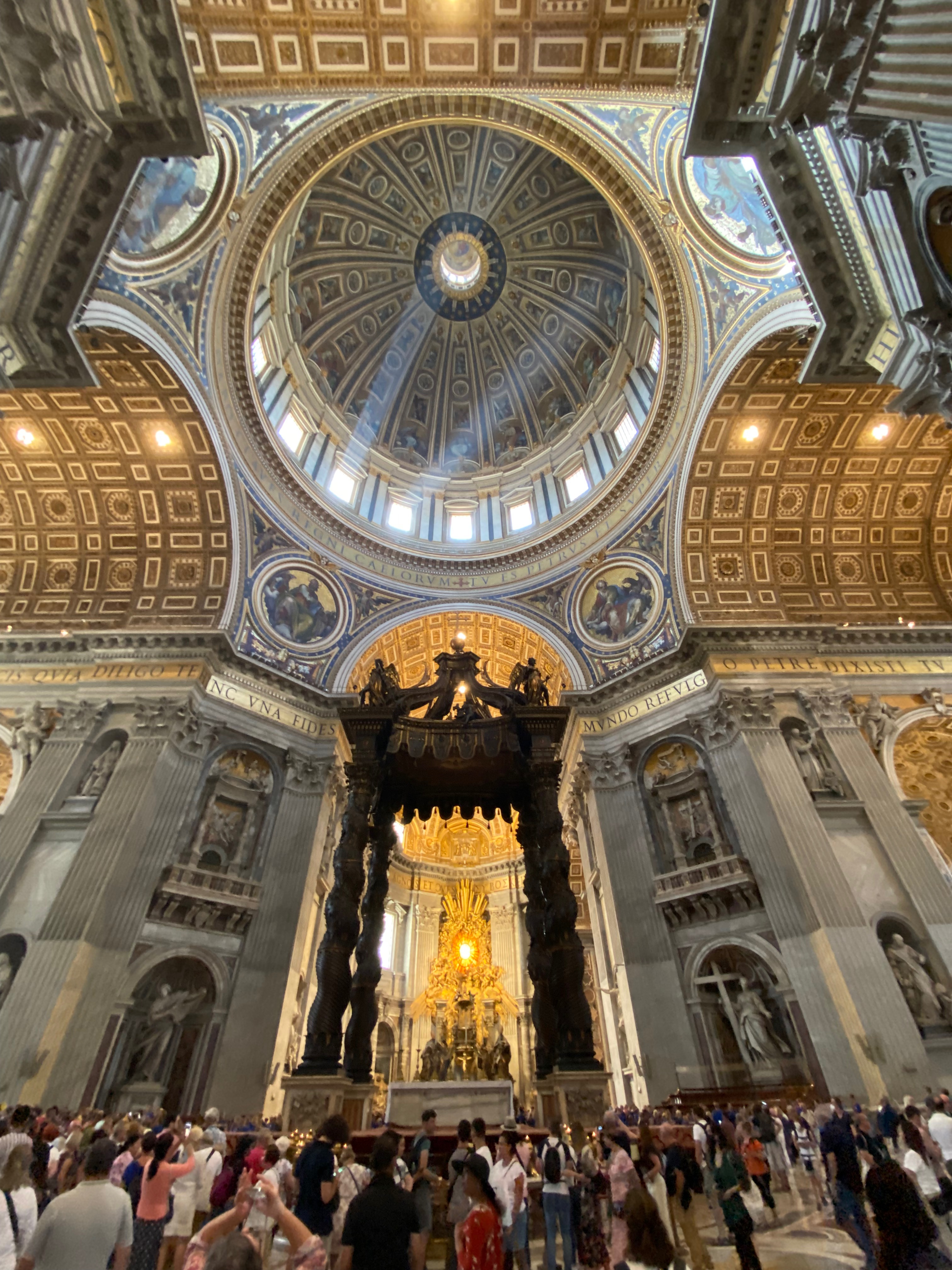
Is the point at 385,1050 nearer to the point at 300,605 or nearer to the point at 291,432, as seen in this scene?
the point at 300,605

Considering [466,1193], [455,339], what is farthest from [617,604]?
[466,1193]

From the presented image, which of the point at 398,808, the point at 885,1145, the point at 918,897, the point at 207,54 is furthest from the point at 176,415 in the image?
the point at 918,897

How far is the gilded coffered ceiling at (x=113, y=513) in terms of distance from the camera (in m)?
15.6

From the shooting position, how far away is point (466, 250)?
25.4 m

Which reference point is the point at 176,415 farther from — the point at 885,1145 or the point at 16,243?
the point at 885,1145

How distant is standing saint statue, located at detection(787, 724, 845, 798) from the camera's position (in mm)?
14141

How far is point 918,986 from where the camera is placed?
1144 centimetres

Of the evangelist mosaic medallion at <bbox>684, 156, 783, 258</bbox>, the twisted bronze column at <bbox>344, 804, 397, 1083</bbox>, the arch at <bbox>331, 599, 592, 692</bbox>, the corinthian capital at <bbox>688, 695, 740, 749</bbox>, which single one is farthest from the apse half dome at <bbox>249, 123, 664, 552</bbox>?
the twisted bronze column at <bbox>344, 804, 397, 1083</bbox>

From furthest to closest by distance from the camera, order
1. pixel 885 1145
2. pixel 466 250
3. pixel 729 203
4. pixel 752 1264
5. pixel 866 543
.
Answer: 1. pixel 466 250
2. pixel 866 543
3. pixel 729 203
4. pixel 885 1145
5. pixel 752 1264

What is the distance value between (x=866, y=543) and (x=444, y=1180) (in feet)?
61.3

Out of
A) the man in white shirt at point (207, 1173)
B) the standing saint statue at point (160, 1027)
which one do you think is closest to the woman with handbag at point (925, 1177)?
the man in white shirt at point (207, 1173)

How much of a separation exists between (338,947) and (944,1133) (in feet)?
21.5

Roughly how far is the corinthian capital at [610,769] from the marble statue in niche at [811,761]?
398 centimetres

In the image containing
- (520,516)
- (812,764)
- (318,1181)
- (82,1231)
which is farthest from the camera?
(520,516)
